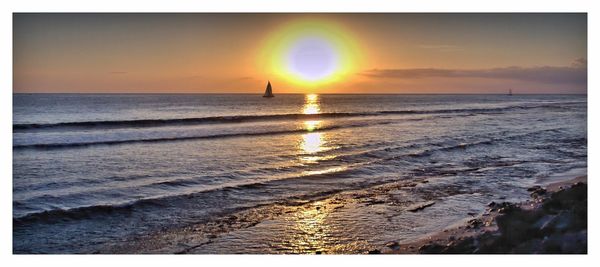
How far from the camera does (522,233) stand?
4980mm

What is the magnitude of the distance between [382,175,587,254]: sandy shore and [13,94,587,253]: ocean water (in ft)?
0.99

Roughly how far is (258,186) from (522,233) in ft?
12.1

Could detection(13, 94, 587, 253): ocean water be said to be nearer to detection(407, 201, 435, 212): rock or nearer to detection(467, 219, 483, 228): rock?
detection(407, 201, 435, 212): rock

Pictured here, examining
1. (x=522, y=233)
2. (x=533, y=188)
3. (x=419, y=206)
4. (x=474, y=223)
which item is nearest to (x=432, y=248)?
(x=522, y=233)

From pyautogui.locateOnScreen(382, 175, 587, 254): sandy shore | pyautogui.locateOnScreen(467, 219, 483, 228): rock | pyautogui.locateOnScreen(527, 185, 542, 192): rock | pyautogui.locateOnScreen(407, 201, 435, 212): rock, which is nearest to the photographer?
pyautogui.locateOnScreen(382, 175, 587, 254): sandy shore

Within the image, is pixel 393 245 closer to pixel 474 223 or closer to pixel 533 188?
pixel 474 223

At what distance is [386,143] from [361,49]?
4.98m

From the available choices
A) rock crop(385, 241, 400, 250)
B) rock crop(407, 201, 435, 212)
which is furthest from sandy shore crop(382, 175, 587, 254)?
rock crop(407, 201, 435, 212)

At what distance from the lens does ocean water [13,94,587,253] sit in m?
5.48

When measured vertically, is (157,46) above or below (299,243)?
above

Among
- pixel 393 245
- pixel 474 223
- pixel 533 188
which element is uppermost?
pixel 533 188

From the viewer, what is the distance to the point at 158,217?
612cm
